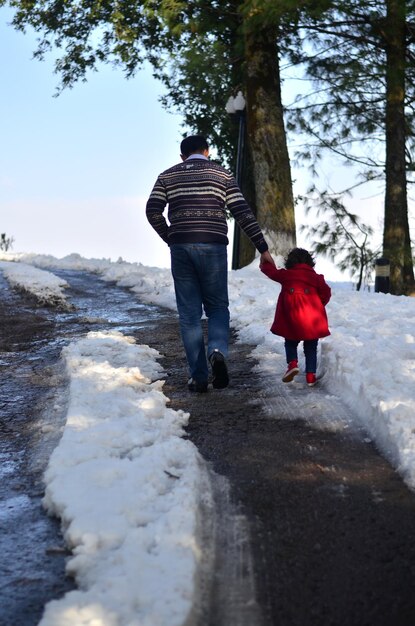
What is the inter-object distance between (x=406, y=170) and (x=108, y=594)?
58.7 feet

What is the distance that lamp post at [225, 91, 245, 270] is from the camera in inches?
694

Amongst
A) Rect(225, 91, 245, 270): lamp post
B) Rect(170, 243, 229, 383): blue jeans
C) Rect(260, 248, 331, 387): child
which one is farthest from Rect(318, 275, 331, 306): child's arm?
Rect(225, 91, 245, 270): lamp post

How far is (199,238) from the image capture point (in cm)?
686

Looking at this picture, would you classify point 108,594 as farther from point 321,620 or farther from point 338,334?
point 338,334

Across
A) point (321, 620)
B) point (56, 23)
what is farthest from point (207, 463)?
point (56, 23)

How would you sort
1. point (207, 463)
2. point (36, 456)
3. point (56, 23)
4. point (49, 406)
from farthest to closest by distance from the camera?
point (56, 23) < point (49, 406) < point (36, 456) < point (207, 463)

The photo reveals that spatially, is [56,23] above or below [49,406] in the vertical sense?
above

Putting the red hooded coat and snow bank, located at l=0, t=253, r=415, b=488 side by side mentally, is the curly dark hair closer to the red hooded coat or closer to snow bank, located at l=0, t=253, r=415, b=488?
the red hooded coat

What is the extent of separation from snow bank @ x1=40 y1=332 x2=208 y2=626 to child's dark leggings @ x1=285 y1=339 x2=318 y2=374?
52.4 inches

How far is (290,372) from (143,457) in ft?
8.33

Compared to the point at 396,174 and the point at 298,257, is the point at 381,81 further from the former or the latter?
the point at 298,257

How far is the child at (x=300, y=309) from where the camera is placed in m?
6.88

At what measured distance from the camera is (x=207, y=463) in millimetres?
4840

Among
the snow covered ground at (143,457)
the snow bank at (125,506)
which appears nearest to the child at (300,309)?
the snow covered ground at (143,457)
